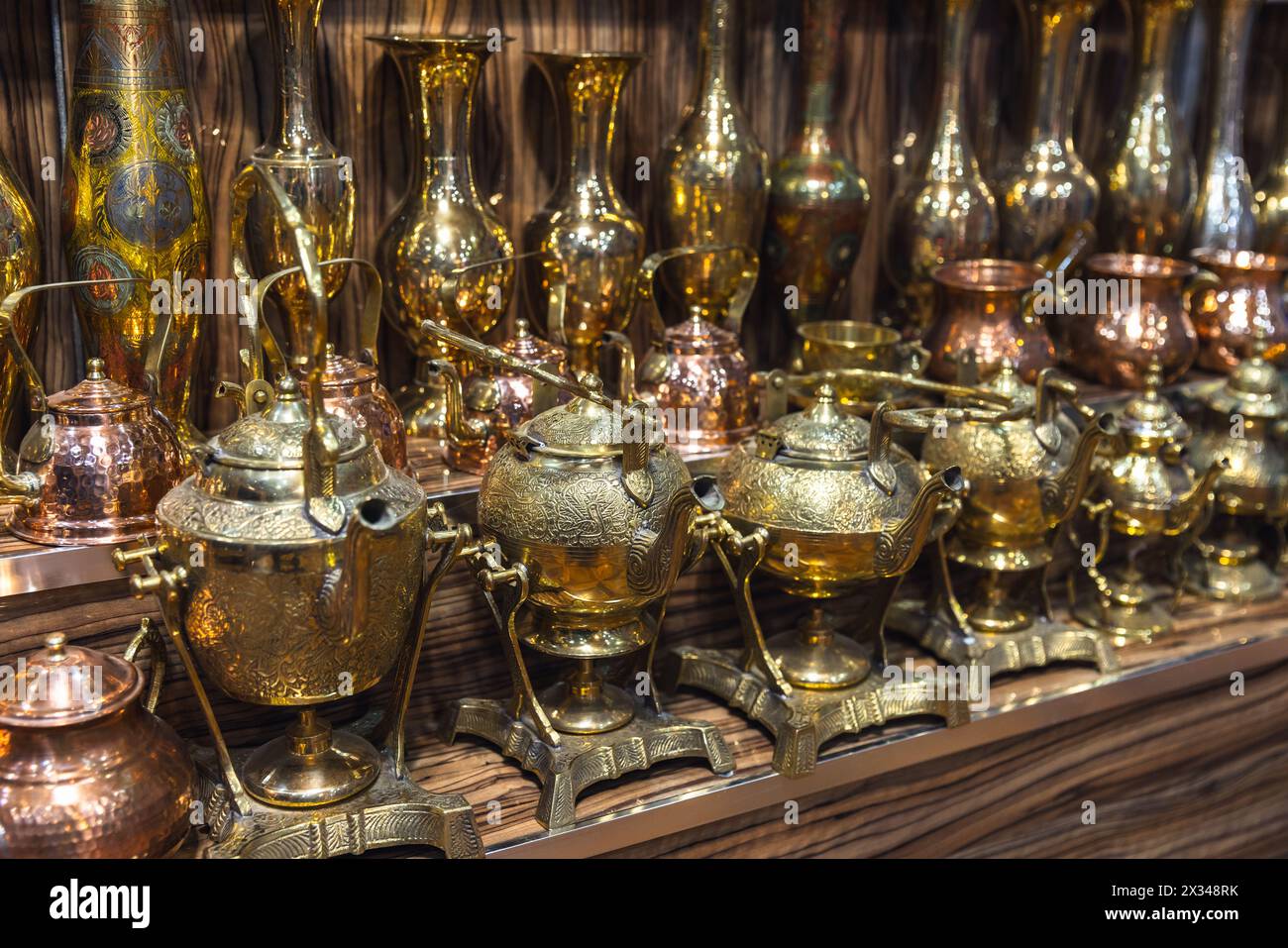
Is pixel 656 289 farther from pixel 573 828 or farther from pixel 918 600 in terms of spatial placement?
pixel 573 828

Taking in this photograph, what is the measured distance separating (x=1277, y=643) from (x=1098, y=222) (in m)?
0.78

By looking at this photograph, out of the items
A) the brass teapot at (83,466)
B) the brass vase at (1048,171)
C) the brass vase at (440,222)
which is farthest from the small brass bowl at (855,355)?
the brass teapot at (83,466)

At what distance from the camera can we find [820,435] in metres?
1.81

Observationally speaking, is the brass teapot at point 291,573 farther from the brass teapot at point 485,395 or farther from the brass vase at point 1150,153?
the brass vase at point 1150,153

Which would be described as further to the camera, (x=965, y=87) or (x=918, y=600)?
(x=965, y=87)

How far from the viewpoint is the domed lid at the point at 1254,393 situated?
233cm

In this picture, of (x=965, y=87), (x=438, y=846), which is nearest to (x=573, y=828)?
(x=438, y=846)

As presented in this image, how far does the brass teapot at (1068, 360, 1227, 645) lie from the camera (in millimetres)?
2205

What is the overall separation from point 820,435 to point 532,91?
0.72 m

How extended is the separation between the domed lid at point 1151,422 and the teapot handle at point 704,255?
60 centimetres

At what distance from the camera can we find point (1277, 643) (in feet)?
7.61

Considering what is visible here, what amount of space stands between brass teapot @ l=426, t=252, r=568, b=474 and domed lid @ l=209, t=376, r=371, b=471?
394mm

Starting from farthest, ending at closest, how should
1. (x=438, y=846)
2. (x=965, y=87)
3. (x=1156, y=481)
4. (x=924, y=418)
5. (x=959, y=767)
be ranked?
(x=965, y=87)
(x=1156, y=481)
(x=959, y=767)
(x=924, y=418)
(x=438, y=846)

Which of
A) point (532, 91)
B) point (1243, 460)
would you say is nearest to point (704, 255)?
point (532, 91)
